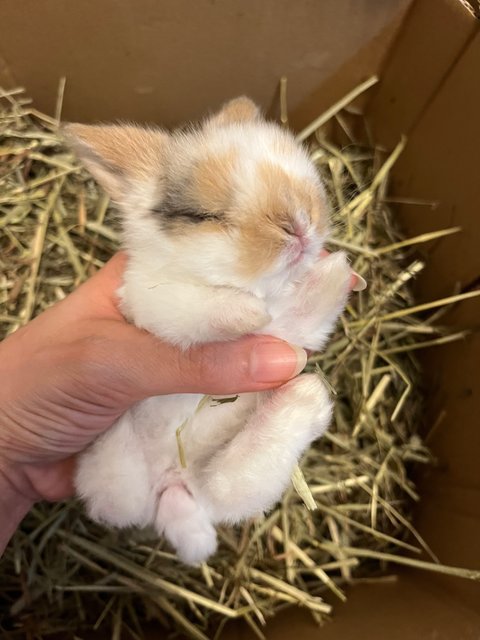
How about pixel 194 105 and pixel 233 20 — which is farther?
pixel 194 105

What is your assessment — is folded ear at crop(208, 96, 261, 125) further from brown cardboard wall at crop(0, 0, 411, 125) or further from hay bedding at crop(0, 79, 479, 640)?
hay bedding at crop(0, 79, 479, 640)

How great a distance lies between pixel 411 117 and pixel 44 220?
130cm

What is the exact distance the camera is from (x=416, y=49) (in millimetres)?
1784

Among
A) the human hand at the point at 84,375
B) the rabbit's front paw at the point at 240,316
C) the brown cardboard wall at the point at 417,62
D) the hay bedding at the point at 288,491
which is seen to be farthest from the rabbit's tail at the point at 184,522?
the brown cardboard wall at the point at 417,62

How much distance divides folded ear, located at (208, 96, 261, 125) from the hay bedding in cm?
63

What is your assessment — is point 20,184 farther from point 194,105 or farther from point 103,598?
point 103,598

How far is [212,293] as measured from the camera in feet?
Answer: 3.59

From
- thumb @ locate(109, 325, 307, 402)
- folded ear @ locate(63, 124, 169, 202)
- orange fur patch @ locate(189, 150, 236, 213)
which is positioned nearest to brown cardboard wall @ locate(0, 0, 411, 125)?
folded ear @ locate(63, 124, 169, 202)

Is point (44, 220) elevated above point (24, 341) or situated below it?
above

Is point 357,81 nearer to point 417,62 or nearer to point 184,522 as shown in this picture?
point 417,62

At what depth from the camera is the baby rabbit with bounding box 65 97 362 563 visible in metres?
1.05

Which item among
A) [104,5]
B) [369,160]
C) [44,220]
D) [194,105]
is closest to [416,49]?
[369,160]

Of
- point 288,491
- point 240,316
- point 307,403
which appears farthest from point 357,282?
point 288,491

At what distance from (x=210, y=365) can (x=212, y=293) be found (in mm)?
148
